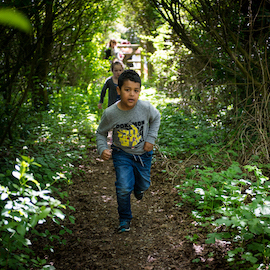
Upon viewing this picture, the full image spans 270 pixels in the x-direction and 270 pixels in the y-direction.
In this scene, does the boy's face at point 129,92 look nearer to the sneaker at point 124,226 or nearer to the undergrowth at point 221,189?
the undergrowth at point 221,189

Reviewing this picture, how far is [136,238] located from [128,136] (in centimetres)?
108

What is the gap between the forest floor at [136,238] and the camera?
274 centimetres

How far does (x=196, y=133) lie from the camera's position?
5.79 metres

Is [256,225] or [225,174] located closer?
[256,225]

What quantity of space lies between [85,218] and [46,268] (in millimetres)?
1827

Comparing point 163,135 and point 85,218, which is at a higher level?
point 163,135

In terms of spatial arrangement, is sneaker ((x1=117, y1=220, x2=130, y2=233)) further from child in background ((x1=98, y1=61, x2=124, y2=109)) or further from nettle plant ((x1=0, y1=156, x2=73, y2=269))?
child in background ((x1=98, y1=61, x2=124, y2=109))

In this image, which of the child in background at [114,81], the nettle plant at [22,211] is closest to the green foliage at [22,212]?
the nettle plant at [22,211]

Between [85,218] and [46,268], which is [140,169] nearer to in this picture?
[85,218]

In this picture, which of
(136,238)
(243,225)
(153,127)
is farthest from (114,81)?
(243,225)

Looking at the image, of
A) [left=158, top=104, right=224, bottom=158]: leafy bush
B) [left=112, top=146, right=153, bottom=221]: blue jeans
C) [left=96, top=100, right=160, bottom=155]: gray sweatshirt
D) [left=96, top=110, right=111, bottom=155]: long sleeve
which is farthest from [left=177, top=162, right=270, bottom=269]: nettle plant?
[left=158, top=104, right=224, bottom=158]: leafy bush

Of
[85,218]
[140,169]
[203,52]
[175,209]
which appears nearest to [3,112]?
[85,218]

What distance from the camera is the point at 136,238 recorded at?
3285 millimetres

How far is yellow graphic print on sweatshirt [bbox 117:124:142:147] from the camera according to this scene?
3.35m
